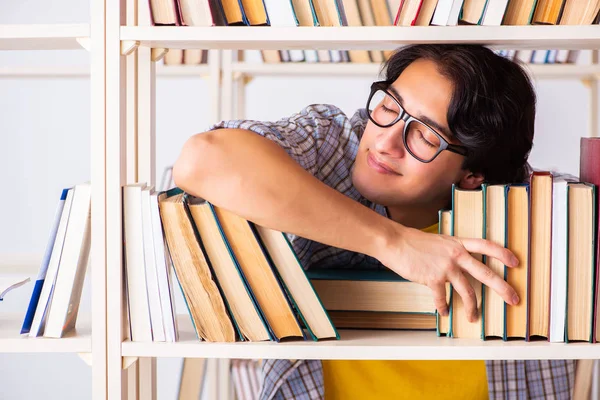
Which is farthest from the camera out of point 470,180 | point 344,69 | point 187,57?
point 187,57

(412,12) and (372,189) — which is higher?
(412,12)

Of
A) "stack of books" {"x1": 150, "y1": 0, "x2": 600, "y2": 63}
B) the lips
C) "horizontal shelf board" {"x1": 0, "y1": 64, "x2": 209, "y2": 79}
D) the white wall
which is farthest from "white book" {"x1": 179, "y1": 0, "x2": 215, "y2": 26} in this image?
the white wall

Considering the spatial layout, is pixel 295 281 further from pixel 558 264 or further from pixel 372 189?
pixel 558 264

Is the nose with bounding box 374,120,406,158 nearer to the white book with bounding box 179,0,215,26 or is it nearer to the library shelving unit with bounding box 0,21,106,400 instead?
the white book with bounding box 179,0,215,26

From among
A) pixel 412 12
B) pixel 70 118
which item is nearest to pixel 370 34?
pixel 412 12

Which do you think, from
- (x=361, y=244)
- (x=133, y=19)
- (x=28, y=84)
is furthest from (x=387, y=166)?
(x=28, y=84)

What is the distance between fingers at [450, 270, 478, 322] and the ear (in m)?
0.36

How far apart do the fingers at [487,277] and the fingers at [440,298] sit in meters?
0.05

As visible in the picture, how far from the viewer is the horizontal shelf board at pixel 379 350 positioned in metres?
0.93

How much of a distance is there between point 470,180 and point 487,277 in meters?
0.40

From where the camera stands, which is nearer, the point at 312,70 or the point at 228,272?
the point at 228,272

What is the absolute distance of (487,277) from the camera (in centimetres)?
92

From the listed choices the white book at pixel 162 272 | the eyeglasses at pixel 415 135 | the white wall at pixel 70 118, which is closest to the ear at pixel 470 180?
the eyeglasses at pixel 415 135

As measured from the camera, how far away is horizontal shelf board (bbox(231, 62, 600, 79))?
7.36 ft
